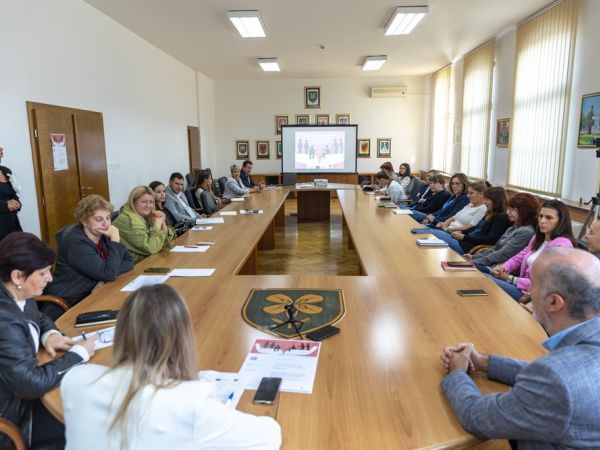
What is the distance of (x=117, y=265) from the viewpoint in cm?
264

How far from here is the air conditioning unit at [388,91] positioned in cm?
1134

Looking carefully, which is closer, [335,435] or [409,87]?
[335,435]

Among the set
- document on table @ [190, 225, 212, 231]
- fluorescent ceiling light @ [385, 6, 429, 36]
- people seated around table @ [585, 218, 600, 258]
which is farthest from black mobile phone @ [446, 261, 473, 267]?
Answer: fluorescent ceiling light @ [385, 6, 429, 36]

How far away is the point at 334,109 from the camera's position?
11594 mm

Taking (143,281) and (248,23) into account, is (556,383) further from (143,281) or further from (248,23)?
(248,23)

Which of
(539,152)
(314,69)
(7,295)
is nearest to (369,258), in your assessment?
(7,295)

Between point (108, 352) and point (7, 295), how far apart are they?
42 cm

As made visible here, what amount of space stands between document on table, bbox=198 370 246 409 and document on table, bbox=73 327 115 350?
49 cm

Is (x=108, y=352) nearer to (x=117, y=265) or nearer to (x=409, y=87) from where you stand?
(x=117, y=265)

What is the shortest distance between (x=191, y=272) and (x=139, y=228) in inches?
31.3

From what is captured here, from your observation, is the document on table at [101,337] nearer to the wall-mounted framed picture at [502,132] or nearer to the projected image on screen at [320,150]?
the wall-mounted framed picture at [502,132]

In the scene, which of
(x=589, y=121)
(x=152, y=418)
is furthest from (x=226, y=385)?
(x=589, y=121)

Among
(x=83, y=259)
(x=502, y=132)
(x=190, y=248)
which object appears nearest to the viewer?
(x=83, y=259)

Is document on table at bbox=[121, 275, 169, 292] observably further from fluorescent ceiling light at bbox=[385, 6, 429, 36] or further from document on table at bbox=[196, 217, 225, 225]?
fluorescent ceiling light at bbox=[385, 6, 429, 36]
